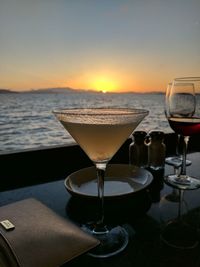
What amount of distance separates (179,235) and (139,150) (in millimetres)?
423

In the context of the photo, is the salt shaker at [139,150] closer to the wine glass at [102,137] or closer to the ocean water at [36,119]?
the wine glass at [102,137]

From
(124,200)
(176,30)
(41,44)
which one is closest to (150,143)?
(124,200)

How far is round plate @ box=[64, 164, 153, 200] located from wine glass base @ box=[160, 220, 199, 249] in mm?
129

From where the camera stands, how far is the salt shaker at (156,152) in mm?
872

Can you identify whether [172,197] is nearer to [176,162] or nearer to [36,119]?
[176,162]

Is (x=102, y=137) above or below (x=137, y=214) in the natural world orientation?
above

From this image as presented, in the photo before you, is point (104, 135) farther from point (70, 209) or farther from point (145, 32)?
point (145, 32)

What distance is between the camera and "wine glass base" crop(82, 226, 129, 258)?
1.43 feet

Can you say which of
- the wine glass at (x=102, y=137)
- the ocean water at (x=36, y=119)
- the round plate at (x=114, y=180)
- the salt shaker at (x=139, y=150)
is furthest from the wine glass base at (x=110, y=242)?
the ocean water at (x=36, y=119)

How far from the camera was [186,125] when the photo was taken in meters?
0.71

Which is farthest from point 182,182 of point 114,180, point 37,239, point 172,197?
point 37,239

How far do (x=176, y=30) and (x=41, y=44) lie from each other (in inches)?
360

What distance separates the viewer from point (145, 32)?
29.6 feet

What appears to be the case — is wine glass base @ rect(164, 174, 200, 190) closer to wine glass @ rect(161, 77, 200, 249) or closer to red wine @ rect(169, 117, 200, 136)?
wine glass @ rect(161, 77, 200, 249)
